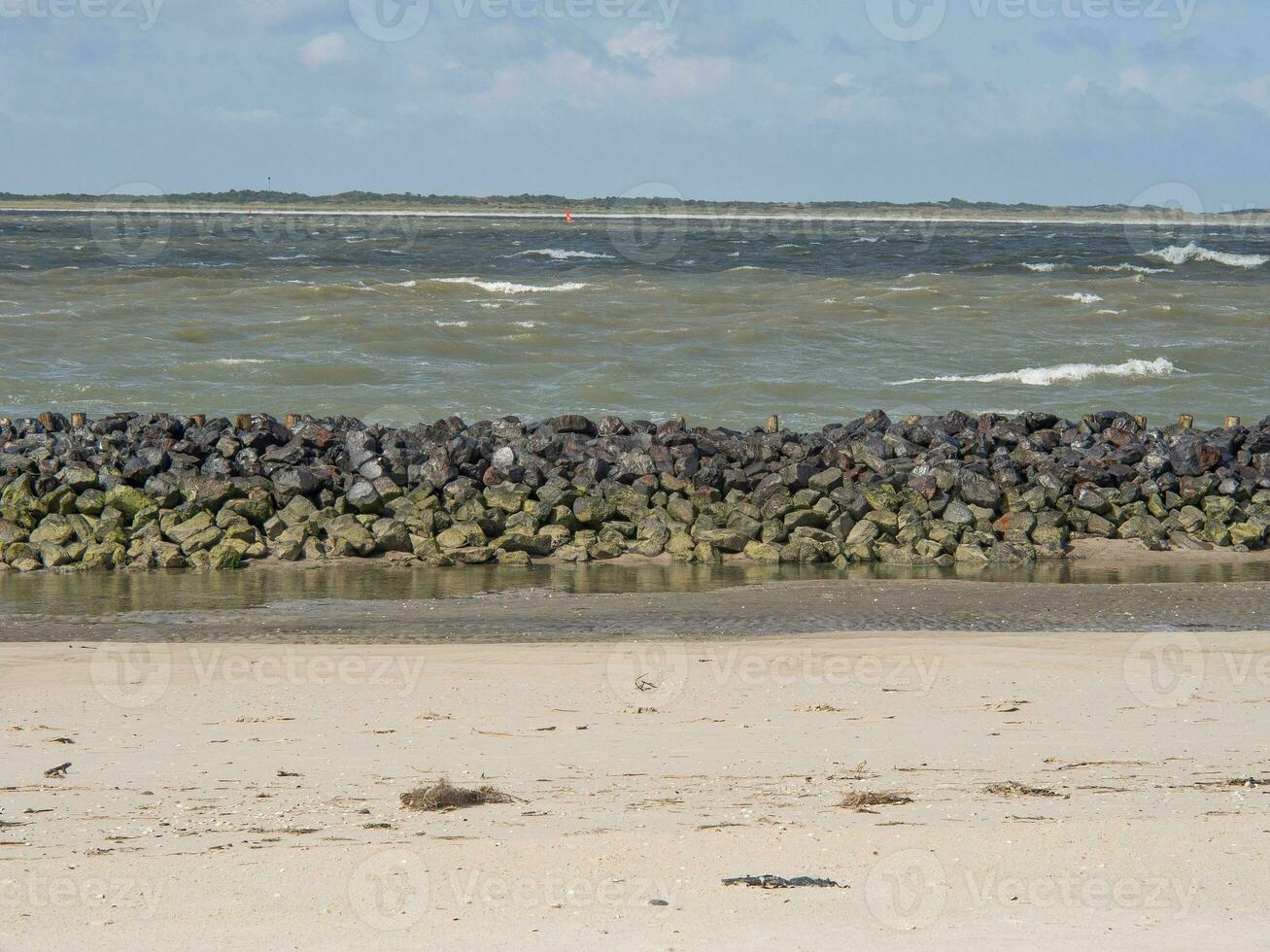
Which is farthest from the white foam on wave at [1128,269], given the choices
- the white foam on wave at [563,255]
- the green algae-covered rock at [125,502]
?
the green algae-covered rock at [125,502]

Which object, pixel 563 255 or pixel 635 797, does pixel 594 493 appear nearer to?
pixel 635 797

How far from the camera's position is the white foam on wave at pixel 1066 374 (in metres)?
23.3

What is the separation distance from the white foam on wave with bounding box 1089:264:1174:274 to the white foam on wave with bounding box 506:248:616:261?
18.8m

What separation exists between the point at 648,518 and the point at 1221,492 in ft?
17.2

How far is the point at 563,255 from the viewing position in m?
61.6

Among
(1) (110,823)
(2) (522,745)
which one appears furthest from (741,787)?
(1) (110,823)

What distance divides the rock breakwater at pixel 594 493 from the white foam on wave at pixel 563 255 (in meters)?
44.6

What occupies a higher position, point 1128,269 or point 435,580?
point 1128,269

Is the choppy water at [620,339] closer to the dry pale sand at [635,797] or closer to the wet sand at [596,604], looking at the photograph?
the wet sand at [596,604]

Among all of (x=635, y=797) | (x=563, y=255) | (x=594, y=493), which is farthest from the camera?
(x=563, y=255)

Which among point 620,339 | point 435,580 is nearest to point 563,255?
point 620,339

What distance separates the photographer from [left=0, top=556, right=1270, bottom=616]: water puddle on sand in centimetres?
991

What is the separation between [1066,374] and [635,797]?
20446mm

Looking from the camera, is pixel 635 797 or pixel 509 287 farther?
pixel 509 287
